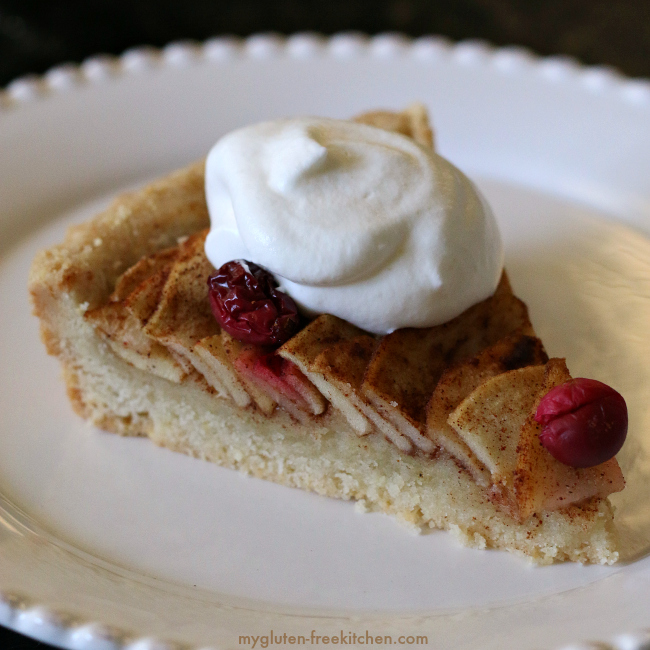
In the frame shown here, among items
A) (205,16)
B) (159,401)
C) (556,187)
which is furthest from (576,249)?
(205,16)

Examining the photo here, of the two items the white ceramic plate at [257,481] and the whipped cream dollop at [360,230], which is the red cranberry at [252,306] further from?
the white ceramic plate at [257,481]

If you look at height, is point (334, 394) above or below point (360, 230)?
below

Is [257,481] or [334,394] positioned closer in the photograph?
[334,394]

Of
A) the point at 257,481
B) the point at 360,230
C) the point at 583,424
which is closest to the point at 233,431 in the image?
the point at 257,481

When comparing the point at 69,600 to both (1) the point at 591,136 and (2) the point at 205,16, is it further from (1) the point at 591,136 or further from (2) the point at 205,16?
(2) the point at 205,16

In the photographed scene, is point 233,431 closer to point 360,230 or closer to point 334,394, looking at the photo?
point 334,394

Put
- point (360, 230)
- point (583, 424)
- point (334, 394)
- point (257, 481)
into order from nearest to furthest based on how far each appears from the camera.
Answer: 1. point (583, 424)
2. point (360, 230)
3. point (334, 394)
4. point (257, 481)
